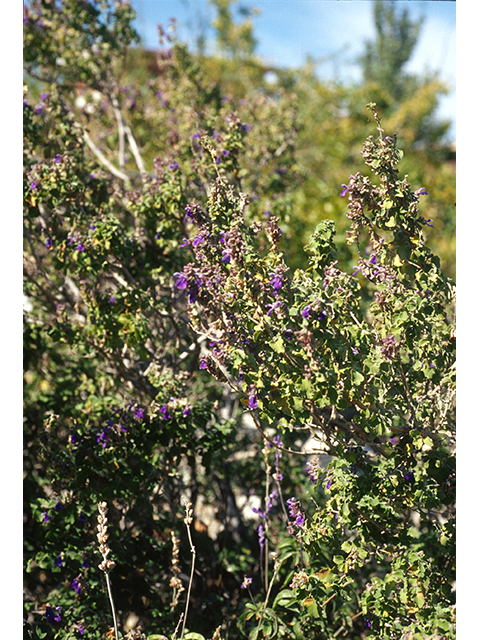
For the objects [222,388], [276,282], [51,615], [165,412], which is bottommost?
[51,615]

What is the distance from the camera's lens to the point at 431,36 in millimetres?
13961

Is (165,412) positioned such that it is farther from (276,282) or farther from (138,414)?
(276,282)

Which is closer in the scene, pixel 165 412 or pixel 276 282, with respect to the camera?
pixel 276 282

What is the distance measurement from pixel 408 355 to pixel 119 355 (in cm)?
151

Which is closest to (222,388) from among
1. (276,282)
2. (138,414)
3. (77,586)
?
(138,414)

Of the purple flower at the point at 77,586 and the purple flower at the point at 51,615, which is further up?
the purple flower at the point at 77,586

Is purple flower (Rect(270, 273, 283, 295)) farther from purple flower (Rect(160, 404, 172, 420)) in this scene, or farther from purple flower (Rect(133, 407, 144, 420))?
purple flower (Rect(133, 407, 144, 420))

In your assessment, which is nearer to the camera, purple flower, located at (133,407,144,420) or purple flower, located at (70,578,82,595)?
purple flower, located at (70,578,82,595)

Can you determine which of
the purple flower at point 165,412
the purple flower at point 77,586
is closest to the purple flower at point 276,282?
the purple flower at point 165,412

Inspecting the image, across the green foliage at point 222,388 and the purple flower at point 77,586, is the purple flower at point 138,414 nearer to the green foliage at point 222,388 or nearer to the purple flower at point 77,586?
the green foliage at point 222,388

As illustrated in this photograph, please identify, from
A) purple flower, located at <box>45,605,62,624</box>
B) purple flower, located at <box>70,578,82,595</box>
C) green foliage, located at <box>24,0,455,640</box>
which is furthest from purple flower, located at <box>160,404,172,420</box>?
purple flower, located at <box>45,605,62,624</box>
